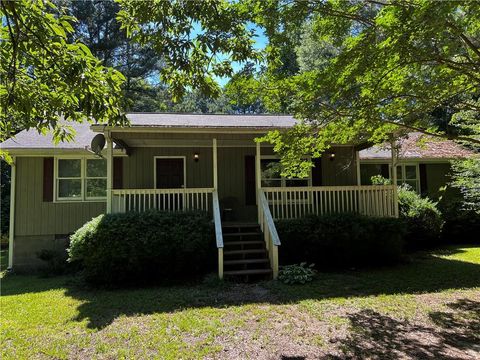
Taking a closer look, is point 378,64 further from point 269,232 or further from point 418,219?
point 418,219

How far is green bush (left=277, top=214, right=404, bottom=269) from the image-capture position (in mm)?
8852

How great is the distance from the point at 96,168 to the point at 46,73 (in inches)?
336

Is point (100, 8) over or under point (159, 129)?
over

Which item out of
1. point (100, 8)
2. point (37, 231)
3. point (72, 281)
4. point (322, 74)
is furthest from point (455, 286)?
point (100, 8)

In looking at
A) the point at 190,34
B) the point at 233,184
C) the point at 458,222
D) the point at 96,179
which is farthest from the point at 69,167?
the point at 458,222

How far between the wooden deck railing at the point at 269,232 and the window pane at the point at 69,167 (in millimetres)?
5951

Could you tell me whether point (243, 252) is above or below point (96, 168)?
below

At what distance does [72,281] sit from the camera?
340 inches

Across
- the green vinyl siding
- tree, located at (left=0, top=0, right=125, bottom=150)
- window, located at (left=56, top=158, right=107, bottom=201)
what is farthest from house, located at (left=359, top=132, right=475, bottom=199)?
tree, located at (left=0, top=0, right=125, bottom=150)

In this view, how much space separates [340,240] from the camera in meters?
8.91

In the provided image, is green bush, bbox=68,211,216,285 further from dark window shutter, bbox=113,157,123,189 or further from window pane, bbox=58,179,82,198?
window pane, bbox=58,179,82,198

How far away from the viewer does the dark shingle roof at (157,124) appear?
10867mm

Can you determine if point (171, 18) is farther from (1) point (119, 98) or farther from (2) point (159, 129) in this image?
(2) point (159, 129)

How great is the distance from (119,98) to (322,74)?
3.04 meters
